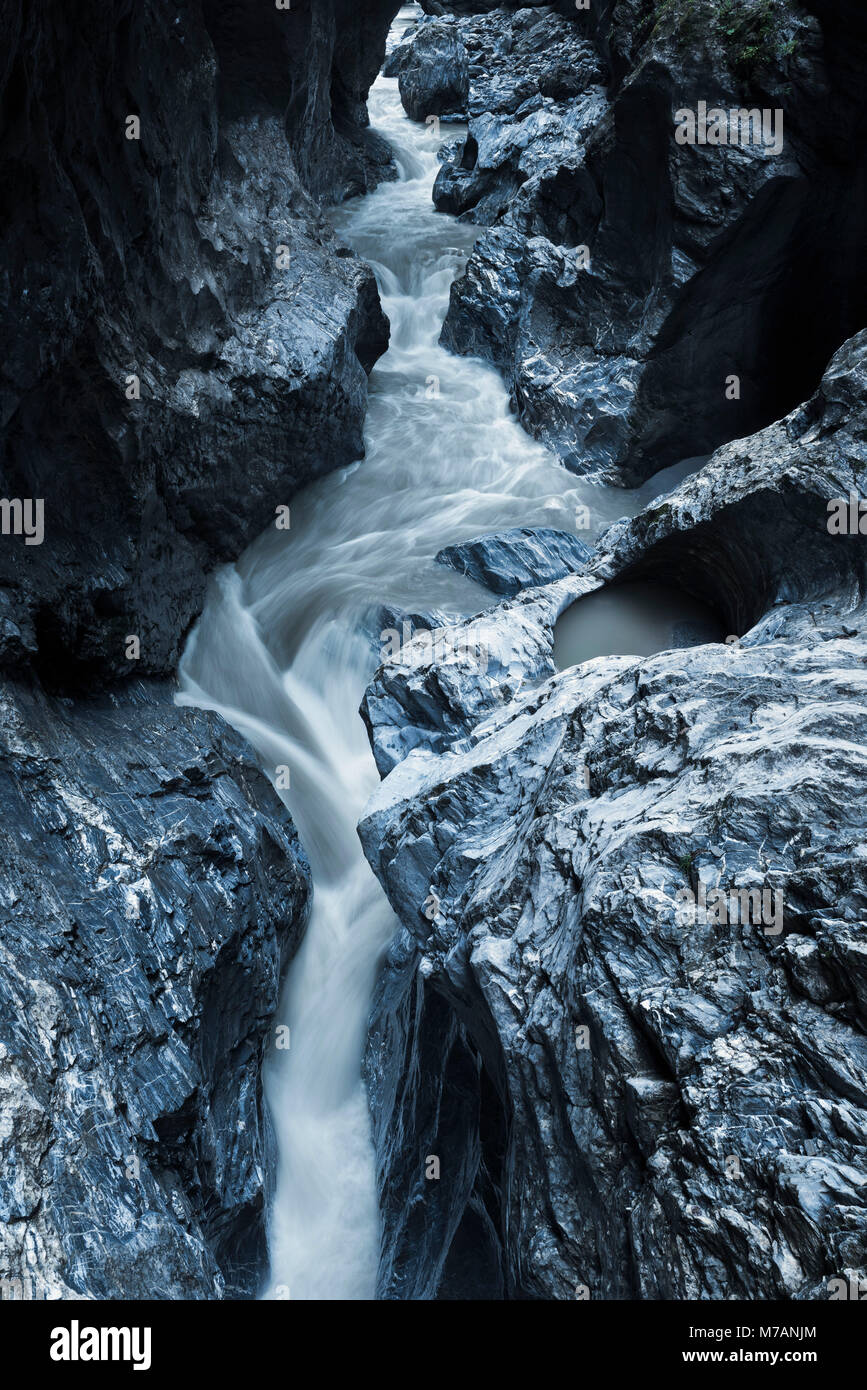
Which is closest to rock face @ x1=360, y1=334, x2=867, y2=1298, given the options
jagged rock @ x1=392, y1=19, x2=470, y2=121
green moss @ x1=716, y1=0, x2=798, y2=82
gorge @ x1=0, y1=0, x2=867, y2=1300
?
gorge @ x1=0, y1=0, x2=867, y2=1300

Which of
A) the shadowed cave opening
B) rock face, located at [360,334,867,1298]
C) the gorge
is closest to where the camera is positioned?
rock face, located at [360,334,867,1298]

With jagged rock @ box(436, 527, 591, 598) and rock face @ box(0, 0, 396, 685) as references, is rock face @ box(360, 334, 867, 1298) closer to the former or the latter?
jagged rock @ box(436, 527, 591, 598)

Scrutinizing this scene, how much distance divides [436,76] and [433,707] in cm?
1968

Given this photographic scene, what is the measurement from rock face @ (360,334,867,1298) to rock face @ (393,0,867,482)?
16.0 ft

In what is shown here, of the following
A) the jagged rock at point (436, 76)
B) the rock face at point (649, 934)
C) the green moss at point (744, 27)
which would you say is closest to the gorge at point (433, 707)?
the rock face at point (649, 934)

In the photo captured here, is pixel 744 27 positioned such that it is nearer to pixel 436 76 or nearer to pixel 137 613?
pixel 137 613

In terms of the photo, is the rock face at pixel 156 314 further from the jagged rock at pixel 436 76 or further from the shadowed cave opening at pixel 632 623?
the jagged rock at pixel 436 76

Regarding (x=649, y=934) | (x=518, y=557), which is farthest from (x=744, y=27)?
(x=649, y=934)

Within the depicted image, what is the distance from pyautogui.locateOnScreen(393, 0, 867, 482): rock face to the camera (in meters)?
11.1

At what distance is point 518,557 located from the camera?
10953 mm

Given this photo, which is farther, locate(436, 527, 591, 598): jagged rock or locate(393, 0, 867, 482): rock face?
→ locate(393, 0, 867, 482): rock face
